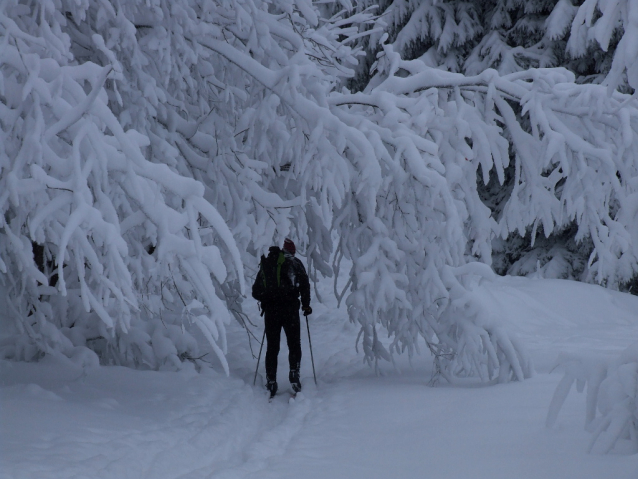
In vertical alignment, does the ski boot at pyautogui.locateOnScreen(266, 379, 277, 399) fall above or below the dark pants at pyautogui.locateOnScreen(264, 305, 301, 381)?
below

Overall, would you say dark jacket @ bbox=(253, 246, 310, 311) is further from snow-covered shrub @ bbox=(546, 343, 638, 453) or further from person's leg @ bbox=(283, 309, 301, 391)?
snow-covered shrub @ bbox=(546, 343, 638, 453)

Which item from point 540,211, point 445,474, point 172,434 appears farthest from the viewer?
point 540,211

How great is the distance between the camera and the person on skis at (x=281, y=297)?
24.1 ft

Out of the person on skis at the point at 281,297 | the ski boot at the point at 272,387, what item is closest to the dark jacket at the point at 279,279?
the person on skis at the point at 281,297

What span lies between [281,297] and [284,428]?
223 cm

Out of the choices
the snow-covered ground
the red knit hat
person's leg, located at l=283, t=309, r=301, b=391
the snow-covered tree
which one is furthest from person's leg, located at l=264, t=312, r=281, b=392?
the red knit hat

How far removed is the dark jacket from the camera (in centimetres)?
738

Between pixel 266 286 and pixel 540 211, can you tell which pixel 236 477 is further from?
pixel 540 211

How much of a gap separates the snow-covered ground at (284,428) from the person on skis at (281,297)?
13.9 inches

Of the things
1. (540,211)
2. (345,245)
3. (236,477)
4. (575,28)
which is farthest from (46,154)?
(540,211)

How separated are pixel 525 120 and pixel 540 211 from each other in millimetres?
8027

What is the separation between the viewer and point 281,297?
295 inches

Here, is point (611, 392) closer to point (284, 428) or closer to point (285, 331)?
point (284, 428)

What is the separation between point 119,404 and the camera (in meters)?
5.54
